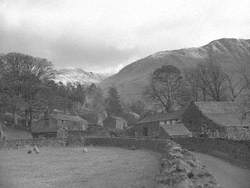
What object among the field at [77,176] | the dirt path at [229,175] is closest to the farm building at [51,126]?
the field at [77,176]

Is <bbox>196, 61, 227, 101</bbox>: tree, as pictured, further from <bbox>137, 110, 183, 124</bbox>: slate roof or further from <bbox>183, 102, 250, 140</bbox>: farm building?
<bbox>183, 102, 250, 140</bbox>: farm building

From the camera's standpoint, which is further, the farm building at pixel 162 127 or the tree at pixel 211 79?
the tree at pixel 211 79

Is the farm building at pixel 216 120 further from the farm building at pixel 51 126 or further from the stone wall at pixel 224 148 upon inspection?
the farm building at pixel 51 126

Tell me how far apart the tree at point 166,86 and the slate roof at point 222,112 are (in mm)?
21138

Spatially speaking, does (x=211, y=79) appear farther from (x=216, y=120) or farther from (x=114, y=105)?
(x=114, y=105)

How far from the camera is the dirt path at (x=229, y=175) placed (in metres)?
16.9

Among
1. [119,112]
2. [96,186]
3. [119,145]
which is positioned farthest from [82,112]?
[96,186]

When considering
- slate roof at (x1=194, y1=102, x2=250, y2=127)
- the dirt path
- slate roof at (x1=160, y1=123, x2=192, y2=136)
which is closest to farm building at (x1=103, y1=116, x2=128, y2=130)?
slate roof at (x1=194, y1=102, x2=250, y2=127)

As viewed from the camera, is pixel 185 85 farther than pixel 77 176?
Yes

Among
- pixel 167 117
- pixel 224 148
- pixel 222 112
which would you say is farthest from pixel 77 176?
pixel 167 117

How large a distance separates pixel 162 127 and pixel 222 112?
11.1 metres

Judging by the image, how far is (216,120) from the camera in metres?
49.0

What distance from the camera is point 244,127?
151ft

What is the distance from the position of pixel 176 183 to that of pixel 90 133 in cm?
5599
